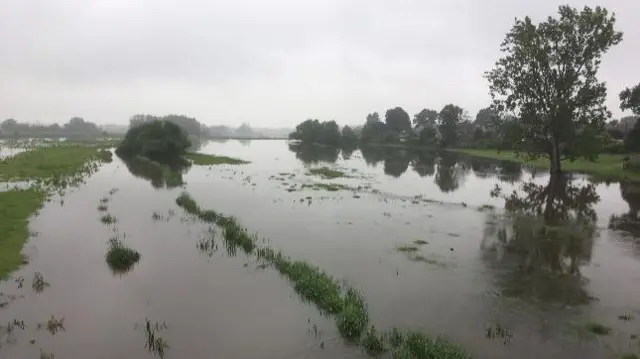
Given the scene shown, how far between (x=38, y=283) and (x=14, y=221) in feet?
39.2

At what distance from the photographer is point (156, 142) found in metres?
79.4

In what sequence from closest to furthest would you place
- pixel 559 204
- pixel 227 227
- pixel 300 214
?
1. pixel 227 227
2. pixel 300 214
3. pixel 559 204

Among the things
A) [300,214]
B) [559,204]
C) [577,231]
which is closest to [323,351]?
[300,214]

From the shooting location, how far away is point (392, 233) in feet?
85.1

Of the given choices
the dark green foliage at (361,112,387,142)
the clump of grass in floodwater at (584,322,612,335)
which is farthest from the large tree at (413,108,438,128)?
the clump of grass in floodwater at (584,322,612,335)

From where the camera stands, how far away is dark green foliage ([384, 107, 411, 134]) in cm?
18062

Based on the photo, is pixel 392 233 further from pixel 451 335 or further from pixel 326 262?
pixel 451 335

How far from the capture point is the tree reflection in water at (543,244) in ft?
55.2

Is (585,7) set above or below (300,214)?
above

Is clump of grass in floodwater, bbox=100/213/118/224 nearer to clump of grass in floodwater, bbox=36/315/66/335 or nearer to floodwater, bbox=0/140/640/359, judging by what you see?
floodwater, bbox=0/140/640/359

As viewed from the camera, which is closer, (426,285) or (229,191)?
(426,285)

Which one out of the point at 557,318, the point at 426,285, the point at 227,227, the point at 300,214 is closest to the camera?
the point at 557,318

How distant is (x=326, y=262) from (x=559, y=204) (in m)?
24.5

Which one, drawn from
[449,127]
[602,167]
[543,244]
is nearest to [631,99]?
[602,167]
